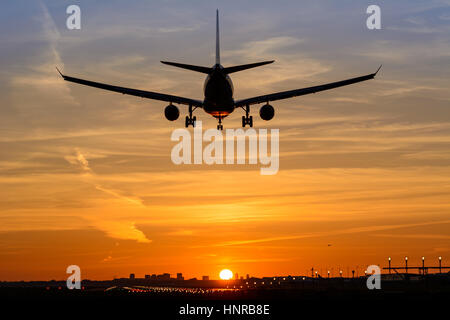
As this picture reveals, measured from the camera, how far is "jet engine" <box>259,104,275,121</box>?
297ft

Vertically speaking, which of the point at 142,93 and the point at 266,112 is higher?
the point at 142,93

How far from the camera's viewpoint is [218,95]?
8644 cm

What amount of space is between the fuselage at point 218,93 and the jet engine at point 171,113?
17.5ft

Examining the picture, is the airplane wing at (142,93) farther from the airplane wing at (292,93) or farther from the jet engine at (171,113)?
the airplane wing at (292,93)

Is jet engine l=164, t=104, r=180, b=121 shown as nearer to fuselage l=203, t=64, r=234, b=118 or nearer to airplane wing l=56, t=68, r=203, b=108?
airplane wing l=56, t=68, r=203, b=108

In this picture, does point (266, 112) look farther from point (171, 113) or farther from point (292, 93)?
point (171, 113)

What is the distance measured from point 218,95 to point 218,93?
0.88 ft

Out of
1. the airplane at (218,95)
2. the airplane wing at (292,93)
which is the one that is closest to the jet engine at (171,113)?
the airplane at (218,95)

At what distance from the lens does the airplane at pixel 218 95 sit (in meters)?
86.6

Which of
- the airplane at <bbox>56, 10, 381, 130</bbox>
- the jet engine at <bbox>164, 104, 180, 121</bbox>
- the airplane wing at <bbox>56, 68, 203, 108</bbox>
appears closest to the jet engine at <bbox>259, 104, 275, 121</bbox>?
the airplane at <bbox>56, 10, 381, 130</bbox>

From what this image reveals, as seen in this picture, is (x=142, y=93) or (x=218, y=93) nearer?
(x=218, y=93)

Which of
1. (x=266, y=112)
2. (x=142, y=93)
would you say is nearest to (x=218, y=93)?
(x=266, y=112)
